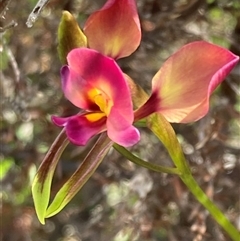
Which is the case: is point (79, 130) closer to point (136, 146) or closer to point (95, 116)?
point (95, 116)

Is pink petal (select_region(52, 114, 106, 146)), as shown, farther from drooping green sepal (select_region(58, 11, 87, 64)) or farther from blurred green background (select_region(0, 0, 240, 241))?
blurred green background (select_region(0, 0, 240, 241))

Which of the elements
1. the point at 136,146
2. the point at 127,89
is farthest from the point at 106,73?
the point at 136,146

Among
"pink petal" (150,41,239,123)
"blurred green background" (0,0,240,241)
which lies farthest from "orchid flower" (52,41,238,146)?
"blurred green background" (0,0,240,241)

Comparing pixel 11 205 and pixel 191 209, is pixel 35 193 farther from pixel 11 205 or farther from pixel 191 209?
pixel 11 205

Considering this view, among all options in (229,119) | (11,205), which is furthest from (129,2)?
(11,205)

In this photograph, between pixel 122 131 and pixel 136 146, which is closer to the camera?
pixel 122 131
